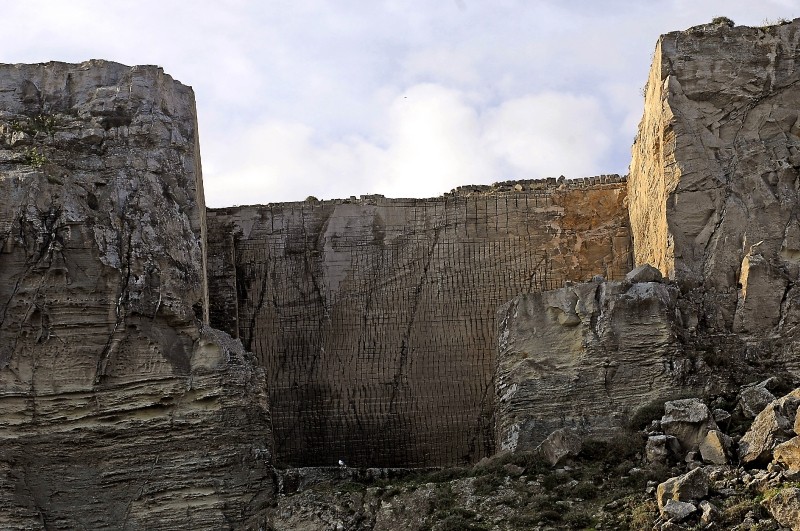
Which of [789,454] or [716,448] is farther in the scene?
[716,448]

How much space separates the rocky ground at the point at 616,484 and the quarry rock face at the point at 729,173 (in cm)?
163

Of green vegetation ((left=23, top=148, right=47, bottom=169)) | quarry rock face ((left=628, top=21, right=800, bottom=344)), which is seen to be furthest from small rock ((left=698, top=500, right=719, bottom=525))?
green vegetation ((left=23, top=148, right=47, bottom=169))

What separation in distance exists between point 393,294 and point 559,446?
531 cm

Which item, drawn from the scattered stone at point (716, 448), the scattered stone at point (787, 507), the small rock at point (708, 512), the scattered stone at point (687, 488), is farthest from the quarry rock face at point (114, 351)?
the scattered stone at point (787, 507)

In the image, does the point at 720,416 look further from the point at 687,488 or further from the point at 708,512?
the point at 708,512

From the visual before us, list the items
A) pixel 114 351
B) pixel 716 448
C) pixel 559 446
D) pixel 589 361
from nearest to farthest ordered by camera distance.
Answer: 1. pixel 716 448
2. pixel 559 446
3. pixel 589 361
4. pixel 114 351

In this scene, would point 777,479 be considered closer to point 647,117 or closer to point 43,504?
point 647,117

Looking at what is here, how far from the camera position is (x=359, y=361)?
1009 inches

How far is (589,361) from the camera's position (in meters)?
22.5

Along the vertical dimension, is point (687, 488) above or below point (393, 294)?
below

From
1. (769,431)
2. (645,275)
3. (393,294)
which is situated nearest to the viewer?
(769,431)

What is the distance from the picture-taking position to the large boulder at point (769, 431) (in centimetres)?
1973

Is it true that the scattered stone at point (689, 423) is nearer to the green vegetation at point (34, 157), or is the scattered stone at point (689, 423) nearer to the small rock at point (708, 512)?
the small rock at point (708, 512)

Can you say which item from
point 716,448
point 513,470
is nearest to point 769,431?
point 716,448
